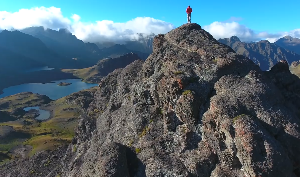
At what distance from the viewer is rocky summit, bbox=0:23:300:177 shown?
22078 millimetres

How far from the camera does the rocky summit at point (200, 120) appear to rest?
2208cm

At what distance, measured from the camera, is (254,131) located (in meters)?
21.6

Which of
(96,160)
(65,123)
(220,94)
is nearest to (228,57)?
(220,94)

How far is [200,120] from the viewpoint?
2623 centimetres

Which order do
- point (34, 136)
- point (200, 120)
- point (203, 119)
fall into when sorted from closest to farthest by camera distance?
point (203, 119)
point (200, 120)
point (34, 136)

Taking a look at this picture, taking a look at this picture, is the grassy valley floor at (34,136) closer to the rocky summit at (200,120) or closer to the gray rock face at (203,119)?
the rocky summit at (200,120)

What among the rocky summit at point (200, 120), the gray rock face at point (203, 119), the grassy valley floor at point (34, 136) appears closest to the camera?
the gray rock face at point (203, 119)

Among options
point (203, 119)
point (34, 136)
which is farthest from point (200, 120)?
point (34, 136)

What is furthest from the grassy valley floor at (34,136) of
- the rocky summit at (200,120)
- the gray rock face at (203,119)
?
the gray rock face at (203,119)

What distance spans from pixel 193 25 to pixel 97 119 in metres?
21.5

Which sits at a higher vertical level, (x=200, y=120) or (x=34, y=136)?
(x=200, y=120)

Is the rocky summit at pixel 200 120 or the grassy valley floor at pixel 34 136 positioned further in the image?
the grassy valley floor at pixel 34 136

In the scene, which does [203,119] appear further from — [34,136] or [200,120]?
[34,136]

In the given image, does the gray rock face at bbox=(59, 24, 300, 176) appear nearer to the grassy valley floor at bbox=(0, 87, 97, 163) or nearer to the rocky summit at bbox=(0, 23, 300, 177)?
the rocky summit at bbox=(0, 23, 300, 177)
